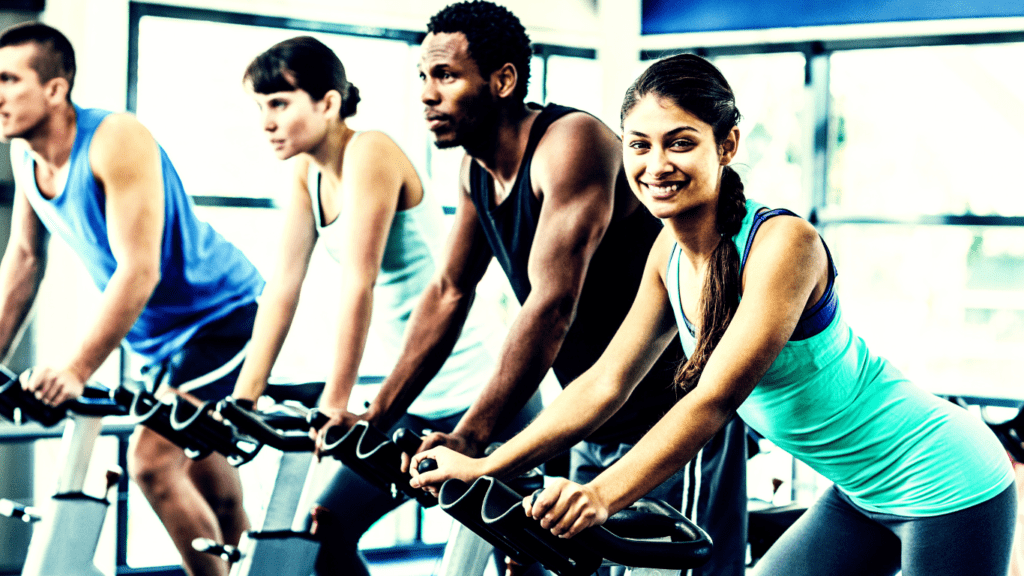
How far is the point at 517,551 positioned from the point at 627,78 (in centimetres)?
388

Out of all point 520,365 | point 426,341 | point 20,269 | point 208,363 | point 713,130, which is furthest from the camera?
point 20,269

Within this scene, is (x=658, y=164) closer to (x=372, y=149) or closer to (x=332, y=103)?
(x=372, y=149)

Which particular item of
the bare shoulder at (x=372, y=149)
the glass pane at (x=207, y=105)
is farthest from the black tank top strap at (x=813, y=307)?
the glass pane at (x=207, y=105)

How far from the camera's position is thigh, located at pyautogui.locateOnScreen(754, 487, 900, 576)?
58.7 inches

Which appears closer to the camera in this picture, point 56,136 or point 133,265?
point 133,265

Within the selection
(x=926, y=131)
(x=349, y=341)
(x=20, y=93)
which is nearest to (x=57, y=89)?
(x=20, y=93)

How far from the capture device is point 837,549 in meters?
1.50

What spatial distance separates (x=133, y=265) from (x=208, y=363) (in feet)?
1.35

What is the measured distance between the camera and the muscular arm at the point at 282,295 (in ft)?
7.98

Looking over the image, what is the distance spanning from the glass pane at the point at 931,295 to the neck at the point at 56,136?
3316 millimetres

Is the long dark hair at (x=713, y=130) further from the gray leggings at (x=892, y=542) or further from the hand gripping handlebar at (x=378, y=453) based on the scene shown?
the hand gripping handlebar at (x=378, y=453)

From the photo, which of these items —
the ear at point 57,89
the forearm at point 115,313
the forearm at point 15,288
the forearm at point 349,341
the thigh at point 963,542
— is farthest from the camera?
the forearm at point 15,288

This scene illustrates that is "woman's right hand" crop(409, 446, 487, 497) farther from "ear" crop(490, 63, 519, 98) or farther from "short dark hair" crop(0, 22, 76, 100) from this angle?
"short dark hair" crop(0, 22, 76, 100)

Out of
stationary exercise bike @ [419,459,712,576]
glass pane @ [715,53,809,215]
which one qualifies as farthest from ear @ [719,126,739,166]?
glass pane @ [715,53,809,215]
